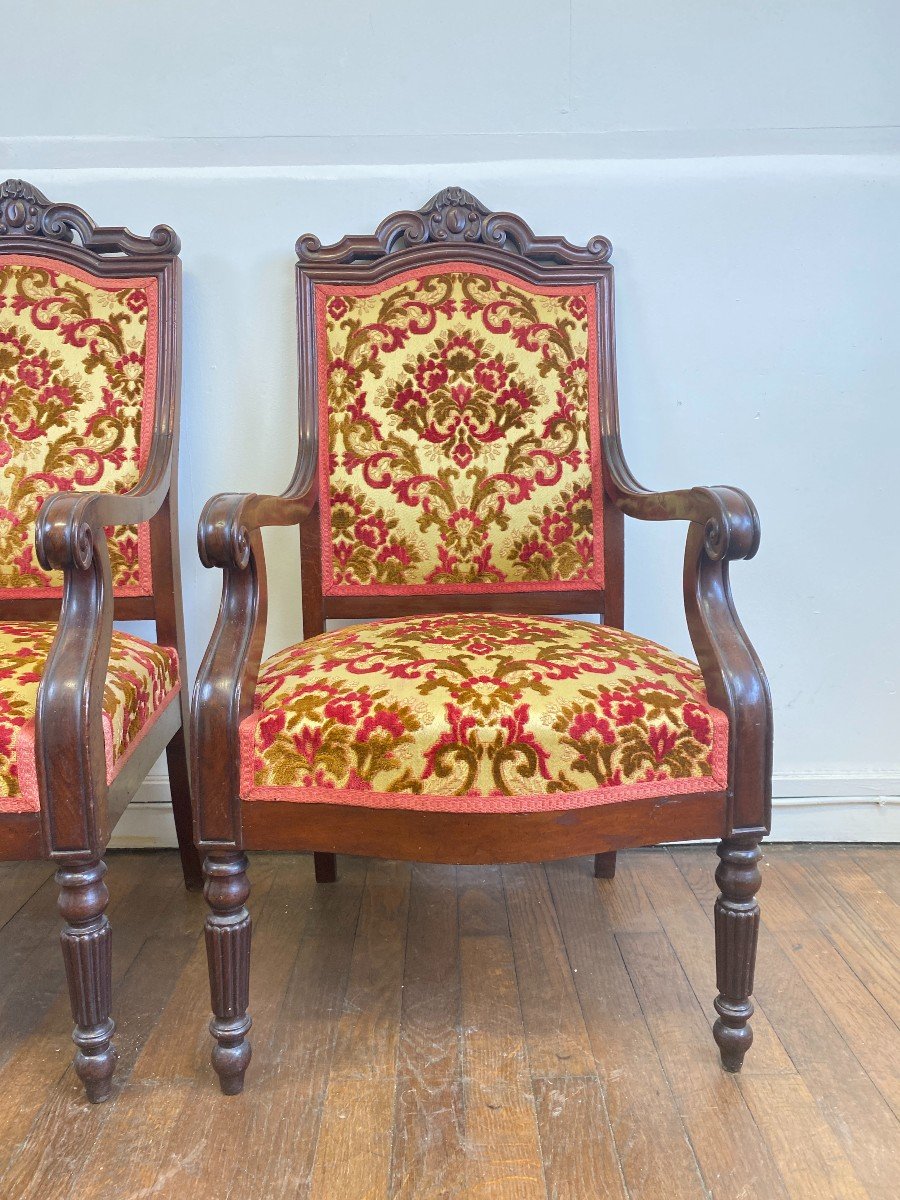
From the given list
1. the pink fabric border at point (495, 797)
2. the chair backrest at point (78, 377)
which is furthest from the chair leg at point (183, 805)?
the pink fabric border at point (495, 797)

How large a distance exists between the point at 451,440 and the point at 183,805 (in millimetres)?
846

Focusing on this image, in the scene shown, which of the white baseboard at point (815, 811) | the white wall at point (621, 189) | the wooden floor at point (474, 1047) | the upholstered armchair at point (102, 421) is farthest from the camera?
the white baseboard at point (815, 811)

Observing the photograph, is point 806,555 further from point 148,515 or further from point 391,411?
point 148,515

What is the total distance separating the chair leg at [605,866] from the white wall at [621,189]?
47 cm

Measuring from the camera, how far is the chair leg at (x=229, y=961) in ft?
3.81

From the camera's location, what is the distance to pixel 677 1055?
1.26m

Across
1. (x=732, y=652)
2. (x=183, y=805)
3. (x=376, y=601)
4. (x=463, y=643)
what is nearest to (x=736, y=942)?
(x=732, y=652)

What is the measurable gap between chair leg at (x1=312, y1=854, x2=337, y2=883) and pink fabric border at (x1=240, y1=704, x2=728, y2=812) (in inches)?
27.0

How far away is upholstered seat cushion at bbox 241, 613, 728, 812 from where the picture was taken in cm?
108

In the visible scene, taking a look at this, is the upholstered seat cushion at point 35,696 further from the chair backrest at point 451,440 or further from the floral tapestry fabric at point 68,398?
the chair backrest at point 451,440

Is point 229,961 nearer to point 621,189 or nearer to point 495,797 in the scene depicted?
point 495,797

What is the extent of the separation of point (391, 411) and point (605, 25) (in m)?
0.88

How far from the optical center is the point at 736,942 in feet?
3.91

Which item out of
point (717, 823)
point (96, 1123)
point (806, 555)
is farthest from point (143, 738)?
point (806, 555)
